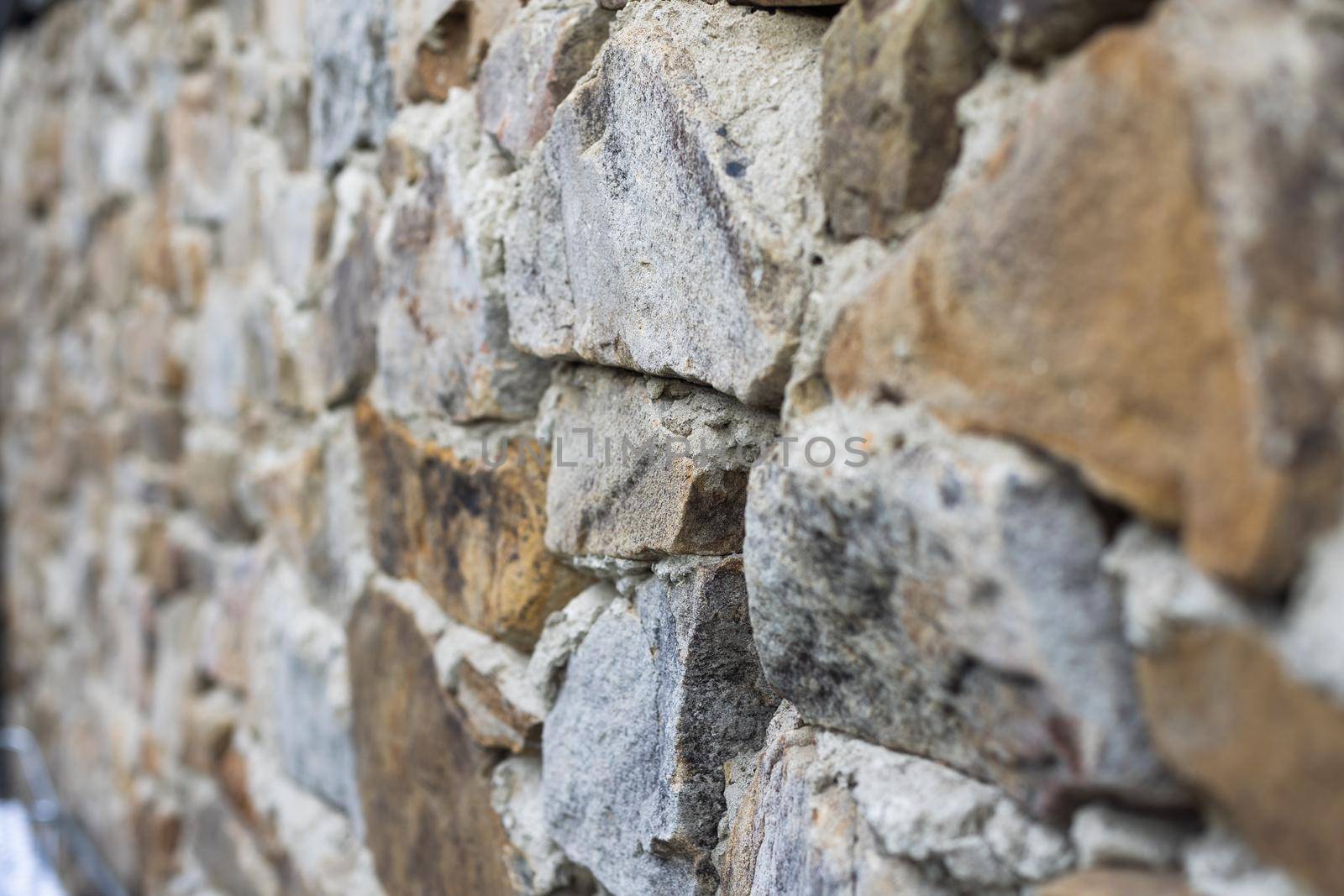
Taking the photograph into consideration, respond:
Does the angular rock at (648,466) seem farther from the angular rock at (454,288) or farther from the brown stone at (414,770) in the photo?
the brown stone at (414,770)

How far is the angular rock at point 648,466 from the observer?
64cm

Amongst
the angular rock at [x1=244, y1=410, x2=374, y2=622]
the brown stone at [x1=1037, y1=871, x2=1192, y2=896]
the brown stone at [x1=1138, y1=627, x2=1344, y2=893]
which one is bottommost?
the angular rock at [x1=244, y1=410, x2=374, y2=622]

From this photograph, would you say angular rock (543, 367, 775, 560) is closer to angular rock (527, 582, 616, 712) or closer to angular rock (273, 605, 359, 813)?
angular rock (527, 582, 616, 712)

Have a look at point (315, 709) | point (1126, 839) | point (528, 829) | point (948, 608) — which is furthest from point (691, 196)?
point (315, 709)

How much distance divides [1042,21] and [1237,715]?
24 centimetres

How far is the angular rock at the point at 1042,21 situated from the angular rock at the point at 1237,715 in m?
0.18

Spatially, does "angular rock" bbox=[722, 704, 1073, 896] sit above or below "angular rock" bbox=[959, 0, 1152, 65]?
below

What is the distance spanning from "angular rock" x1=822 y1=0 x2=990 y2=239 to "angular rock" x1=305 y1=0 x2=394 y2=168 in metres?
0.66

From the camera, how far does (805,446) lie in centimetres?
52

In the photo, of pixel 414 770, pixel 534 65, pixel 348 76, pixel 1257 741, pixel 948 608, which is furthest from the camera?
pixel 348 76

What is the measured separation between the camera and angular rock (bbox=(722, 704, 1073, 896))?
1.49ft

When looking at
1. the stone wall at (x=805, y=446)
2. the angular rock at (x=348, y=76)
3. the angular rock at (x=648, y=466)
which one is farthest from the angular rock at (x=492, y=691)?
the angular rock at (x=348, y=76)

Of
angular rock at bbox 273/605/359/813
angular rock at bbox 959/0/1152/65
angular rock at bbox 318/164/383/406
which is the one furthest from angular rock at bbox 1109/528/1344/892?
angular rock at bbox 273/605/359/813

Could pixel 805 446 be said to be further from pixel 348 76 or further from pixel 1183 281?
pixel 348 76
